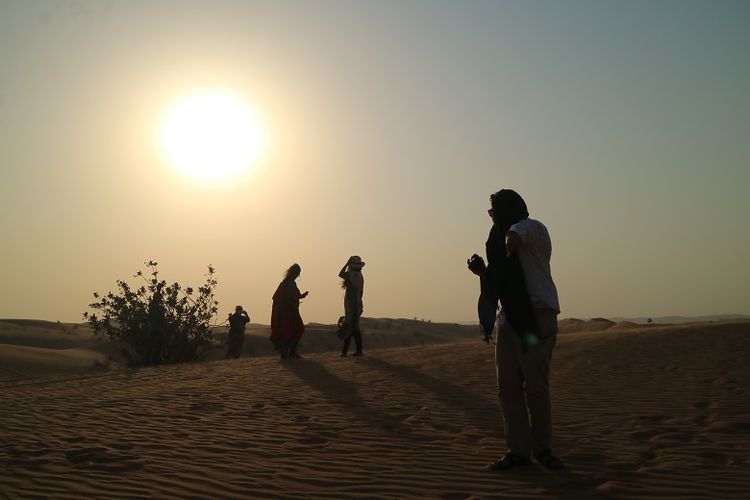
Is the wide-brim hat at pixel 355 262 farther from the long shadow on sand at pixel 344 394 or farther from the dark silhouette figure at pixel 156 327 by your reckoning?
the dark silhouette figure at pixel 156 327

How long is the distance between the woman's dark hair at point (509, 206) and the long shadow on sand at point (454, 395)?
2.58 metres

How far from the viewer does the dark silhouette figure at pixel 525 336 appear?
17.7ft

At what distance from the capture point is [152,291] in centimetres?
2105

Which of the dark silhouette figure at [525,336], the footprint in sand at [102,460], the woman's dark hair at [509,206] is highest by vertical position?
the woman's dark hair at [509,206]

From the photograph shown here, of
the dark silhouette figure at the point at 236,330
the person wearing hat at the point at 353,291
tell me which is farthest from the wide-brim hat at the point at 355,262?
the dark silhouette figure at the point at 236,330

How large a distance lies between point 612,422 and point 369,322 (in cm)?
4621

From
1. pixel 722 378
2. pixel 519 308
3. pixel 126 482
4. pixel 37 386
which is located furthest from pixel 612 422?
pixel 37 386

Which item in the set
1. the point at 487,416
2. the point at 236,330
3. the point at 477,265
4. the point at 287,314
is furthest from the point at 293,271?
the point at 477,265

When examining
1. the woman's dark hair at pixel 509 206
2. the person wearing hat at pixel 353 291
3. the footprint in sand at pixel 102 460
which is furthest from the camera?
the person wearing hat at pixel 353 291

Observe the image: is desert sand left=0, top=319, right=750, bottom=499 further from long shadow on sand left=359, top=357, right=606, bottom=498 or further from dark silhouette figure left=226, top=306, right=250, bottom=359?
dark silhouette figure left=226, top=306, right=250, bottom=359

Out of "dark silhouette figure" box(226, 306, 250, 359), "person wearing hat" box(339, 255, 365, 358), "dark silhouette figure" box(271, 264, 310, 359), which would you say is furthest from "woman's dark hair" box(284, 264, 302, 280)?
"dark silhouette figure" box(226, 306, 250, 359)

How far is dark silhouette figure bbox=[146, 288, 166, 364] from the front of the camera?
20.4 meters

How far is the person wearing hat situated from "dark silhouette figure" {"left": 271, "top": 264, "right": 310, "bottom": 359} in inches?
58.8

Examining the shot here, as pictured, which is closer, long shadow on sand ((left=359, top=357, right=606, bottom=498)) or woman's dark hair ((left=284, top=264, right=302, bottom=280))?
long shadow on sand ((left=359, top=357, right=606, bottom=498))
